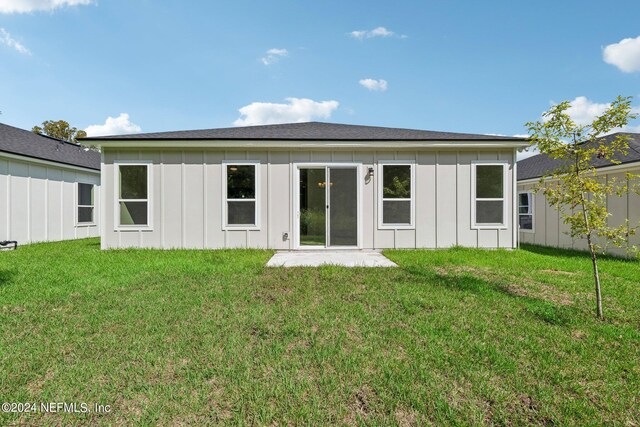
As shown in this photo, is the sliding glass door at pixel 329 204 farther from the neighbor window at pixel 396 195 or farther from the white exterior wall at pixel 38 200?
the white exterior wall at pixel 38 200

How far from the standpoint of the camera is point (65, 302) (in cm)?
389

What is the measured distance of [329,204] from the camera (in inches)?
324

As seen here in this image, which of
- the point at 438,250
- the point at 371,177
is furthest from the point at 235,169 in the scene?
the point at 438,250

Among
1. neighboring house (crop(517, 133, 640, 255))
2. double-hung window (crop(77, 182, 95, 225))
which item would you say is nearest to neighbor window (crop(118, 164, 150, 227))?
double-hung window (crop(77, 182, 95, 225))

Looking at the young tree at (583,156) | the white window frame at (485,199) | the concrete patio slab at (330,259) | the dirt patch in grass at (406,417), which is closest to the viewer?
the dirt patch in grass at (406,417)

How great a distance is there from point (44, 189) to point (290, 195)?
31.0ft

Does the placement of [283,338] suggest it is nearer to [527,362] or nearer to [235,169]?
[527,362]

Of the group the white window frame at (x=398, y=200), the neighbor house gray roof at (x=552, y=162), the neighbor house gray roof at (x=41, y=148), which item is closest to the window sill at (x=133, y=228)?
the neighbor house gray roof at (x=41, y=148)

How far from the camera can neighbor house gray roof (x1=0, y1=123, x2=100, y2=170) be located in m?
9.95

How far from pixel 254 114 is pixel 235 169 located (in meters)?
26.8

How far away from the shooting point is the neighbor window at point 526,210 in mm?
11570

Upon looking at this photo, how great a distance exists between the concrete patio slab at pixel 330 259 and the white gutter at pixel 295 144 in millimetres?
2874

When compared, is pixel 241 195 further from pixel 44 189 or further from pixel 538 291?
pixel 44 189

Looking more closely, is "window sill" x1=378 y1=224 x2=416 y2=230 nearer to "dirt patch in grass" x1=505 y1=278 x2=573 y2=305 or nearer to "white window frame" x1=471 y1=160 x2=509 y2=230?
"white window frame" x1=471 y1=160 x2=509 y2=230
